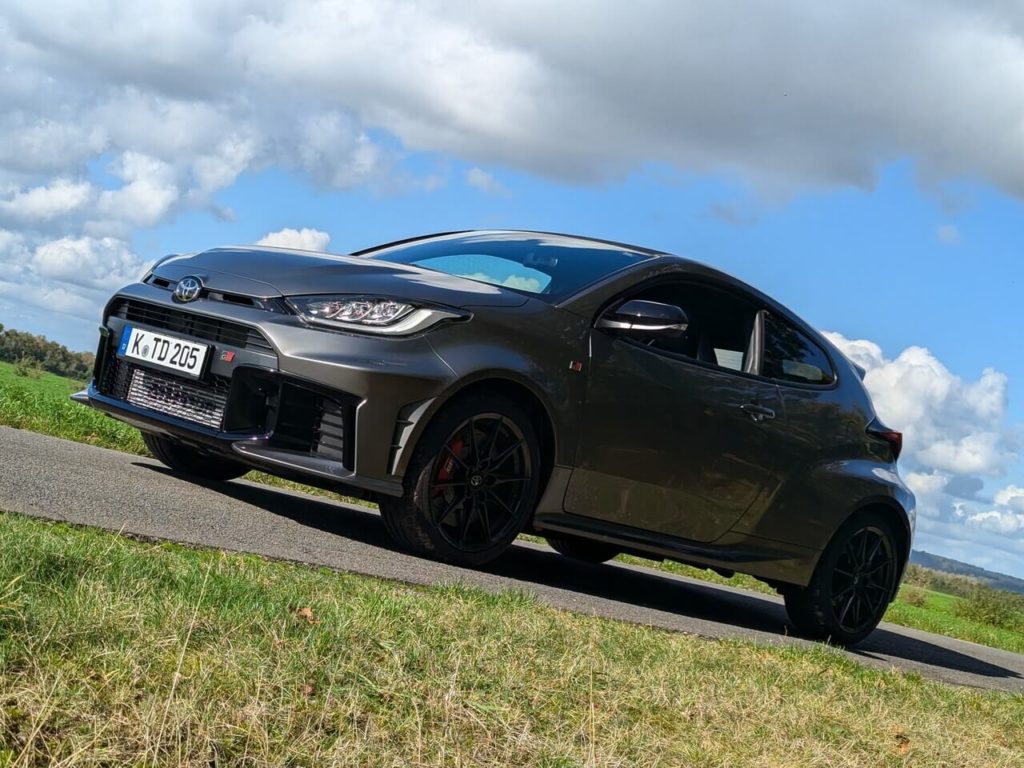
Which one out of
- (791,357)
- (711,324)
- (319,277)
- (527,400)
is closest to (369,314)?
(319,277)

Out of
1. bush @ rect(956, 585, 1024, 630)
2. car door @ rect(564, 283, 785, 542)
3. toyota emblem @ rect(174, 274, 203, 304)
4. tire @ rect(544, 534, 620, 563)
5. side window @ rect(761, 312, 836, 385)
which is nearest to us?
toyota emblem @ rect(174, 274, 203, 304)

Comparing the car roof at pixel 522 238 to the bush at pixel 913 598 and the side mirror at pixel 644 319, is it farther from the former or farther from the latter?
the bush at pixel 913 598

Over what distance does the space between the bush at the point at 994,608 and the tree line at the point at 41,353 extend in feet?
88.1

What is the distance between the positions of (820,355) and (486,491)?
103 inches

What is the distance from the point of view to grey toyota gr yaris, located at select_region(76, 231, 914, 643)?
5363 millimetres

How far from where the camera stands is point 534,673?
3.48 metres

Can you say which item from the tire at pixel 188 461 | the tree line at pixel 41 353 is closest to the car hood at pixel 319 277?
the tire at pixel 188 461

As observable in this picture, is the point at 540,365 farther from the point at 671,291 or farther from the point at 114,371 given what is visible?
the point at 114,371

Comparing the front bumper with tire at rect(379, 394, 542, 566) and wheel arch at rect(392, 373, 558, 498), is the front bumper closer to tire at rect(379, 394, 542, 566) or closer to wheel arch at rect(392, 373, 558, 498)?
wheel arch at rect(392, 373, 558, 498)

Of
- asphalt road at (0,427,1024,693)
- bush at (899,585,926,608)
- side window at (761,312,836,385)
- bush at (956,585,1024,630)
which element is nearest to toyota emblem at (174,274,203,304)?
asphalt road at (0,427,1024,693)

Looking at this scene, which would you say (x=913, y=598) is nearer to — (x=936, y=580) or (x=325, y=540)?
(x=936, y=580)

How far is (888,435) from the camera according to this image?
24.9ft

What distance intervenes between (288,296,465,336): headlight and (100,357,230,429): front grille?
1.63ft

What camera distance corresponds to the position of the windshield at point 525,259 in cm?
612
